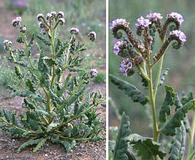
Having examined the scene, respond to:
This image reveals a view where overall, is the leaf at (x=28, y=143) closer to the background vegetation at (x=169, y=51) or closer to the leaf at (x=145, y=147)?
the leaf at (x=145, y=147)

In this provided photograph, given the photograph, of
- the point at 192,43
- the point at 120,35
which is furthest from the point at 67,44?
the point at 192,43

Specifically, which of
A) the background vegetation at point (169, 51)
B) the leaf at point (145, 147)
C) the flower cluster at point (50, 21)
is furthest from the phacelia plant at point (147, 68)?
the background vegetation at point (169, 51)

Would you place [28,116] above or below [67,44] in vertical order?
below

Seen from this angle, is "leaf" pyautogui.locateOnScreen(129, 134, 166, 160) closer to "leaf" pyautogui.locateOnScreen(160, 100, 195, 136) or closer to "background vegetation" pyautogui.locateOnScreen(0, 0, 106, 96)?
"leaf" pyautogui.locateOnScreen(160, 100, 195, 136)

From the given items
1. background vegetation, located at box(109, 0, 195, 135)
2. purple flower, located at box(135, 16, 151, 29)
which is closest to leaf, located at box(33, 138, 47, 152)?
purple flower, located at box(135, 16, 151, 29)

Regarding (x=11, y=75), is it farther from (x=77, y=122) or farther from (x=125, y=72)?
(x=125, y=72)
